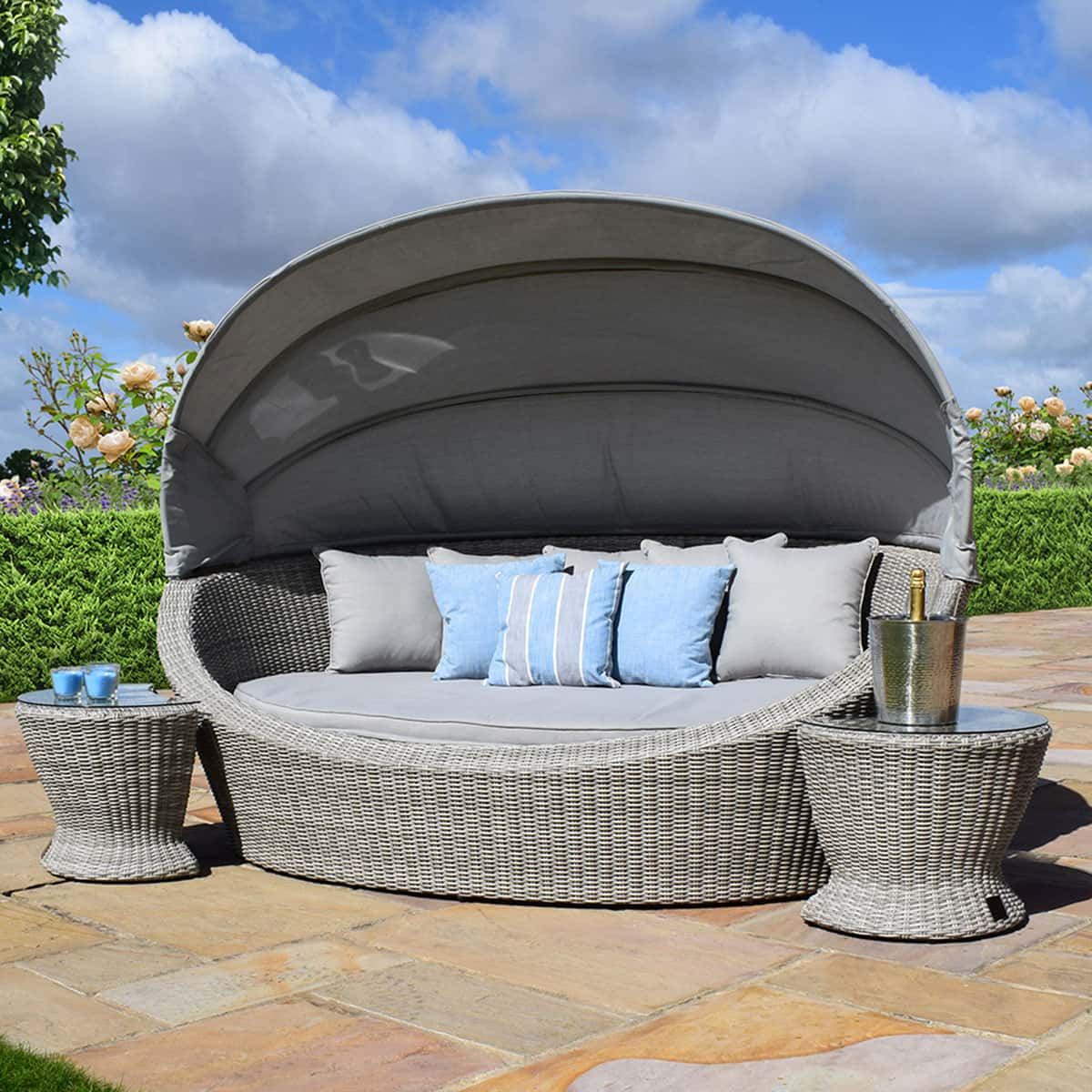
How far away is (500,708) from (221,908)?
2.76 feet

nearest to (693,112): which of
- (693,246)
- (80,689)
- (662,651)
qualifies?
(693,246)

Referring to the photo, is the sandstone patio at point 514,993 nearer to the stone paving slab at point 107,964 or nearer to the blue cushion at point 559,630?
the stone paving slab at point 107,964

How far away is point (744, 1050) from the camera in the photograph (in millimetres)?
2279

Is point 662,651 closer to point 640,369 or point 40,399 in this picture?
point 640,369

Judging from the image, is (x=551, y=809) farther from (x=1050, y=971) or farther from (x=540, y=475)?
(x=540, y=475)

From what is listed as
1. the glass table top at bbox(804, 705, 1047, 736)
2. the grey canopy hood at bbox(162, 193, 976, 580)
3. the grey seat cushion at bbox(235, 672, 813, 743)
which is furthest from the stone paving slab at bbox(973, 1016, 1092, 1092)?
the grey canopy hood at bbox(162, 193, 976, 580)

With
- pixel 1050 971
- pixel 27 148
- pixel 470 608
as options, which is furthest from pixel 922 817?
pixel 27 148

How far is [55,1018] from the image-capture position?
8.13ft

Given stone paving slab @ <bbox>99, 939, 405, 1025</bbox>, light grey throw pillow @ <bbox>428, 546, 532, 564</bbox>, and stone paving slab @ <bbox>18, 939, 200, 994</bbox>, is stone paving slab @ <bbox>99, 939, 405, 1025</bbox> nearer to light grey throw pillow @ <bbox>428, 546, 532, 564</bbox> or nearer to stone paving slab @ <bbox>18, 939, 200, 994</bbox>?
stone paving slab @ <bbox>18, 939, 200, 994</bbox>

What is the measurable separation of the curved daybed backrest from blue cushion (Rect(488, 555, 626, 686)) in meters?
0.72

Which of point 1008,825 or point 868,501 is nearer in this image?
point 1008,825

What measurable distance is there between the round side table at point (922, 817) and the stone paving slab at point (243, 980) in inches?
40.0

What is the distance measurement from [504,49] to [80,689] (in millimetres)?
4101

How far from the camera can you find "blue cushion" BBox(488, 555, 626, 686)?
153 inches
